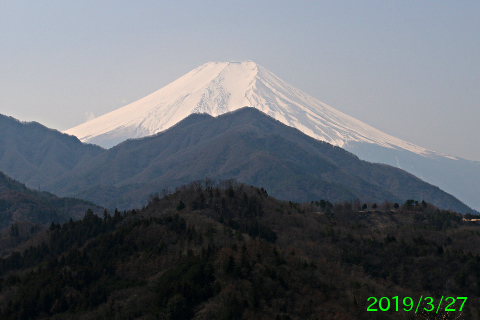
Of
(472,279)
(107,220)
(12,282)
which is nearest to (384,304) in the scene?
(472,279)

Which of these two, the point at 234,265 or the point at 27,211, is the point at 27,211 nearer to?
the point at 27,211

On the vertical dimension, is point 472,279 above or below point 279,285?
below

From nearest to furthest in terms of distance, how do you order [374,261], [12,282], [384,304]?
[384,304] < [12,282] < [374,261]

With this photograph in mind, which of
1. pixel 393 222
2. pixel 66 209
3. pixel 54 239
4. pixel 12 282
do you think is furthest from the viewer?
pixel 66 209

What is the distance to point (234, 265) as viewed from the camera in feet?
184

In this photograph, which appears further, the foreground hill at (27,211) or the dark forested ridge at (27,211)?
the foreground hill at (27,211)

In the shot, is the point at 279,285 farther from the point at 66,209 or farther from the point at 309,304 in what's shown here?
the point at 66,209

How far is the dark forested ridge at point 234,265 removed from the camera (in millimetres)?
52344

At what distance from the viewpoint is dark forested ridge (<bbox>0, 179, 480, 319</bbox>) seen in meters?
52.3

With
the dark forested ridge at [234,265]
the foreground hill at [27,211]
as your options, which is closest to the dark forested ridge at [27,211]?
the foreground hill at [27,211]

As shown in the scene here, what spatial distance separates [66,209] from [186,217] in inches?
4562

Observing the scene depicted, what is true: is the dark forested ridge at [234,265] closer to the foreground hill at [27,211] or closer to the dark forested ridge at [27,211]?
the dark forested ridge at [27,211]

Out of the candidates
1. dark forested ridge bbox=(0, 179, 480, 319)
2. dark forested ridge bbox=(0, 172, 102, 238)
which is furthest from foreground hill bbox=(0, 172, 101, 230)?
dark forested ridge bbox=(0, 179, 480, 319)

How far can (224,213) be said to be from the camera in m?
89.8
